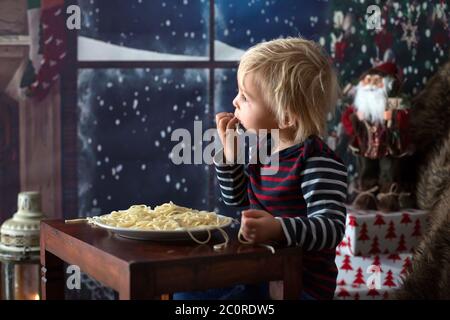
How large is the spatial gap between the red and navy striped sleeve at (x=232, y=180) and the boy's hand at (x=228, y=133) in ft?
0.14

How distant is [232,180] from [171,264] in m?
0.55

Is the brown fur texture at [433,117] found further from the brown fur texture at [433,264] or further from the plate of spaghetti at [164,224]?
the plate of spaghetti at [164,224]

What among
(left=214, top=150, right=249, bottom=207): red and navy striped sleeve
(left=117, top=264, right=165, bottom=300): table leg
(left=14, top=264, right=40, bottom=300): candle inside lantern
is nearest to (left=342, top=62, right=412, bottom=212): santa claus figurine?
(left=214, top=150, right=249, bottom=207): red and navy striped sleeve

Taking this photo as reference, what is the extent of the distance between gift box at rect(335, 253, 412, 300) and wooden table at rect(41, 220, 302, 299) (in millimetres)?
1134

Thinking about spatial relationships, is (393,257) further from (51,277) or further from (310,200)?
(51,277)

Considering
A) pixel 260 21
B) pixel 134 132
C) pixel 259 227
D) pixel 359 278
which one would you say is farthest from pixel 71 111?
pixel 259 227

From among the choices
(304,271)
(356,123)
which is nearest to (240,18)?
(356,123)

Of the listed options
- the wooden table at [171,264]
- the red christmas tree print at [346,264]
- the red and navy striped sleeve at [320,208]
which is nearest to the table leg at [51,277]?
the wooden table at [171,264]

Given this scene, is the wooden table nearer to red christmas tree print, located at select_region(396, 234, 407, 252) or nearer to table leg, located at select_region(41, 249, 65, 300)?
table leg, located at select_region(41, 249, 65, 300)

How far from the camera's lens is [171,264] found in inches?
42.3

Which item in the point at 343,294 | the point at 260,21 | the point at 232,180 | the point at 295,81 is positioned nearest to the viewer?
the point at 295,81

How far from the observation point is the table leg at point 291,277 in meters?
1.17

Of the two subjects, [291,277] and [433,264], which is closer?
[291,277]

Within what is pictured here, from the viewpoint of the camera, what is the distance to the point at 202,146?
2.68 metres
